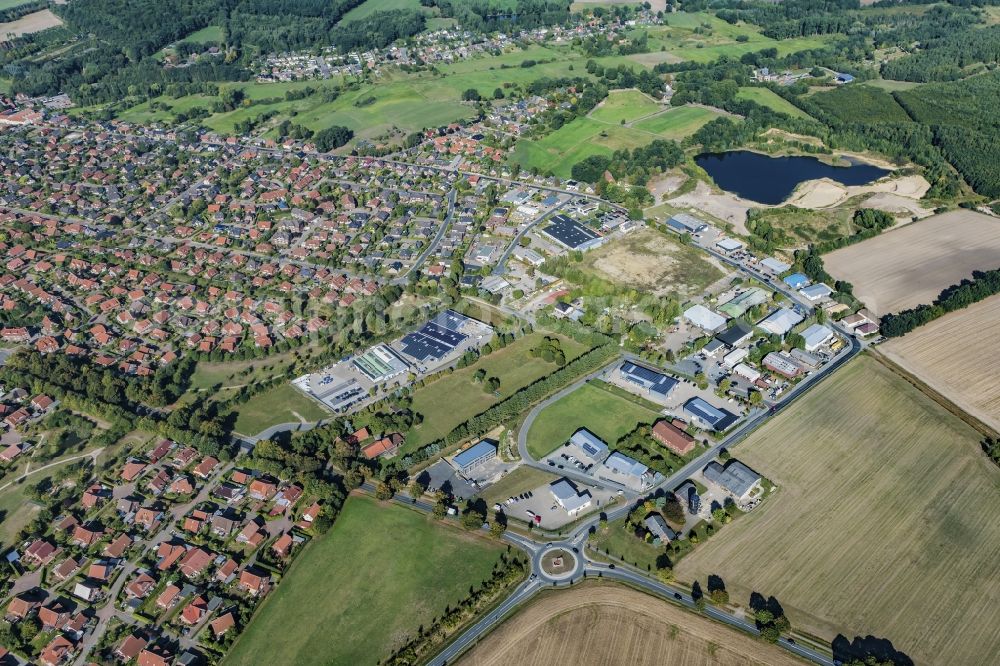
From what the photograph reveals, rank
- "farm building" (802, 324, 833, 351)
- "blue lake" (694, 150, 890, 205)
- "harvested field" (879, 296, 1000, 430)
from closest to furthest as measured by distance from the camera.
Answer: "harvested field" (879, 296, 1000, 430)
"farm building" (802, 324, 833, 351)
"blue lake" (694, 150, 890, 205)

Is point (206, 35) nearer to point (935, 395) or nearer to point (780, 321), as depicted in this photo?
point (780, 321)

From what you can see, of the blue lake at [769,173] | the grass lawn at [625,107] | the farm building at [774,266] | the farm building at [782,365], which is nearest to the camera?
the farm building at [782,365]

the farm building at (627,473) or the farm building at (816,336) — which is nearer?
the farm building at (627,473)

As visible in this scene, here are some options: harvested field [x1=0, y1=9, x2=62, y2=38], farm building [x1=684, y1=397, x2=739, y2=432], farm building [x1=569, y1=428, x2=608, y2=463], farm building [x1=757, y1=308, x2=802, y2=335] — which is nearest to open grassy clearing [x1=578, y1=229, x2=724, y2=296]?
farm building [x1=757, y1=308, x2=802, y2=335]

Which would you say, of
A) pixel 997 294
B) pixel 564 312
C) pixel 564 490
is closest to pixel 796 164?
pixel 997 294

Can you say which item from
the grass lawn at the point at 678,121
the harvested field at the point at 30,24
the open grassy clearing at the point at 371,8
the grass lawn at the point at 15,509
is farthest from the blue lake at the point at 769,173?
the harvested field at the point at 30,24

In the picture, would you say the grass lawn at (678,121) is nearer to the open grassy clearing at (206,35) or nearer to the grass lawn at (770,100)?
the grass lawn at (770,100)

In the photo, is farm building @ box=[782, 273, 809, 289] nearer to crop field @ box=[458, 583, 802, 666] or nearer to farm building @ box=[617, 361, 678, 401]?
farm building @ box=[617, 361, 678, 401]

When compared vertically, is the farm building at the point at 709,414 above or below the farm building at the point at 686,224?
below

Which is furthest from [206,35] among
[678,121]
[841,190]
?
[841,190]
